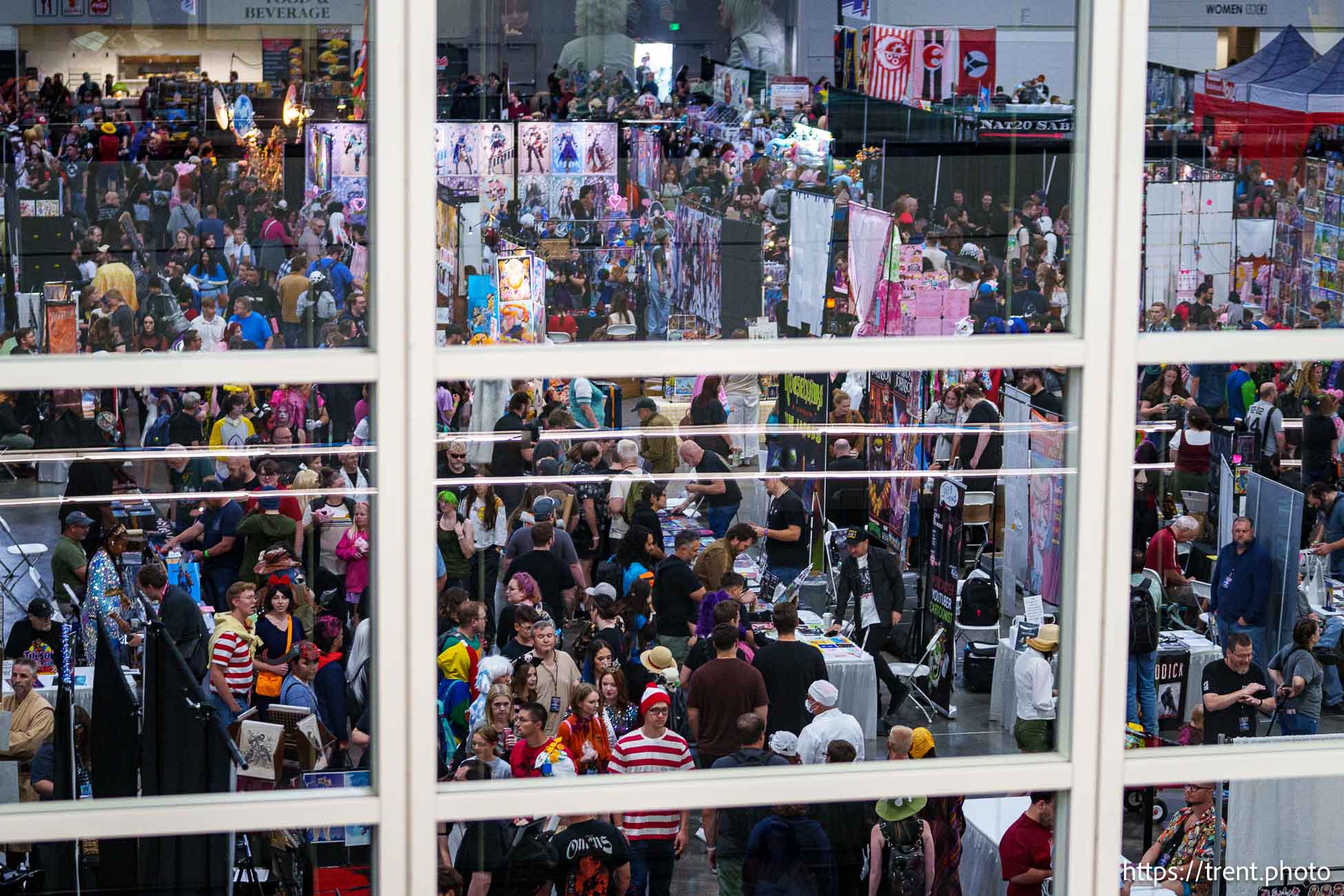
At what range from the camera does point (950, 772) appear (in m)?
1.47

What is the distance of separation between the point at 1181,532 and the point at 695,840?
844 millimetres

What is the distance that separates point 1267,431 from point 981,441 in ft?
2.32

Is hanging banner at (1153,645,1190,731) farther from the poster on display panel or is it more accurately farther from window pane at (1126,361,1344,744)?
the poster on display panel

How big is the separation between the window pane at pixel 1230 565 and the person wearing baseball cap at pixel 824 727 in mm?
365

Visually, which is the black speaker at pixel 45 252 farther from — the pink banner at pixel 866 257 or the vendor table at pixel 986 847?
the pink banner at pixel 866 257

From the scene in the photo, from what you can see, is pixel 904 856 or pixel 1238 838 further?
pixel 1238 838

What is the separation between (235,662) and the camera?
1837 millimetres

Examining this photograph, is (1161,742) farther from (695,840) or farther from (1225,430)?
(1225,430)

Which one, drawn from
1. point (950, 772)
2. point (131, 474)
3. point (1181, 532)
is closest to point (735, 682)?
point (950, 772)

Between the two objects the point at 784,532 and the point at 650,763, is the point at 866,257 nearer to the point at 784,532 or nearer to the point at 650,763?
the point at 784,532

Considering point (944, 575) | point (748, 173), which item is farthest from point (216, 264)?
point (748, 173)

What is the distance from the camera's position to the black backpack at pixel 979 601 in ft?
6.57

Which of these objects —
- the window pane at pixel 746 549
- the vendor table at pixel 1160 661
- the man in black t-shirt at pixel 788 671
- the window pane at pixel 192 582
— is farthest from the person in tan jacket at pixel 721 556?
the window pane at pixel 192 582

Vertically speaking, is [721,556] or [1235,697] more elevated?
[721,556]
